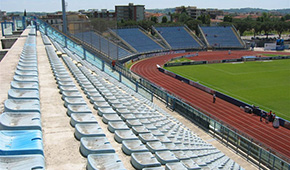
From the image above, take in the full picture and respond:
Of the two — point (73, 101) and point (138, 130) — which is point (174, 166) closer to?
point (138, 130)

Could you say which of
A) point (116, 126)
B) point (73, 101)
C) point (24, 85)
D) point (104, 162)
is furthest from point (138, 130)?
point (24, 85)

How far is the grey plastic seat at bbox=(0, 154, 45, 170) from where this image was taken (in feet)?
13.9

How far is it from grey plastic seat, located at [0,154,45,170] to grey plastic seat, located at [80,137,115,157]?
1.13 m

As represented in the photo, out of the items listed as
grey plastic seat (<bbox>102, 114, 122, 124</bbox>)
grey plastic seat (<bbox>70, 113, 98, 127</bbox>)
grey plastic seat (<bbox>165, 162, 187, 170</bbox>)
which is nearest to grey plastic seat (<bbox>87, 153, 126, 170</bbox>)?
grey plastic seat (<bbox>165, 162, 187, 170</bbox>)

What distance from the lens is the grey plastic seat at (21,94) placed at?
763 centimetres

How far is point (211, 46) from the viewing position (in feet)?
241

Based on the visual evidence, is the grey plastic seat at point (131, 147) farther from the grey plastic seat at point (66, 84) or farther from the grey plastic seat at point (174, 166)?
the grey plastic seat at point (66, 84)

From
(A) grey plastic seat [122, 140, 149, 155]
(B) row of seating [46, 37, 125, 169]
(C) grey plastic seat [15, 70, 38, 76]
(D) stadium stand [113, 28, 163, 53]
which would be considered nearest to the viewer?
(B) row of seating [46, 37, 125, 169]

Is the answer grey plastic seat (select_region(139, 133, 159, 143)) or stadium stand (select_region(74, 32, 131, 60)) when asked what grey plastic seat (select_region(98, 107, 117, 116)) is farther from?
stadium stand (select_region(74, 32, 131, 60))

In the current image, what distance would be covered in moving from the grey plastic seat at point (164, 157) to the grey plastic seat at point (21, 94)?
13.2ft

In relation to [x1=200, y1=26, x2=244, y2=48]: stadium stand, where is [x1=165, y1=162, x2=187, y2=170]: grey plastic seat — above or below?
below

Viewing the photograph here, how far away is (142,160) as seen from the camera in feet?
18.6

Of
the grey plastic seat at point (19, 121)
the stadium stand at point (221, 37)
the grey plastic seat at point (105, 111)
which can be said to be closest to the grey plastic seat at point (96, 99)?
the grey plastic seat at point (105, 111)

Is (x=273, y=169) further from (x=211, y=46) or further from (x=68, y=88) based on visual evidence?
(x=211, y=46)
